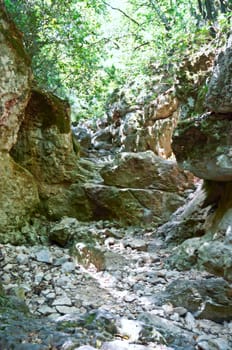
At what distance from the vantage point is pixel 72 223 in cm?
517

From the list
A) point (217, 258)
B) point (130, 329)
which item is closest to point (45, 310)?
point (130, 329)

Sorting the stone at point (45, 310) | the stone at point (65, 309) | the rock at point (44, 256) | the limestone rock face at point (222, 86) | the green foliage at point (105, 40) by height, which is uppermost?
the green foliage at point (105, 40)

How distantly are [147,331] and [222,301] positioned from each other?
96 cm

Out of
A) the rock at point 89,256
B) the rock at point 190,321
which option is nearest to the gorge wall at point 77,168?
the rock at point 89,256

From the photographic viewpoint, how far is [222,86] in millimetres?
4105

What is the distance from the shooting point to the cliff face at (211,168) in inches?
151

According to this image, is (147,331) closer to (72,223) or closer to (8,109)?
(72,223)

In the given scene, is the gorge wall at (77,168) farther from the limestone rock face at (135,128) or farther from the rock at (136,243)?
the limestone rock face at (135,128)

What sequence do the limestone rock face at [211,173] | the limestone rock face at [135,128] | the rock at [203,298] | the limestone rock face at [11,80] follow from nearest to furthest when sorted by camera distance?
1. the rock at [203,298]
2. the limestone rock face at [211,173]
3. the limestone rock face at [11,80]
4. the limestone rock face at [135,128]

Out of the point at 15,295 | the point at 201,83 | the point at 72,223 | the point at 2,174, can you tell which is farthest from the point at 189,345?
the point at 201,83

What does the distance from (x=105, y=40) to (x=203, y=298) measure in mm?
7128

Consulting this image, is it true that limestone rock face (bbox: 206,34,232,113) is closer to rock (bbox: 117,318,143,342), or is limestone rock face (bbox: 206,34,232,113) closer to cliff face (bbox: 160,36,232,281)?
cliff face (bbox: 160,36,232,281)

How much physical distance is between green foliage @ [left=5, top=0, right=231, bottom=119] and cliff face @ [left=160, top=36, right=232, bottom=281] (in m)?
1.50

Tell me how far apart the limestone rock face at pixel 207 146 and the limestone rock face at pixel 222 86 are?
18 centimetres
